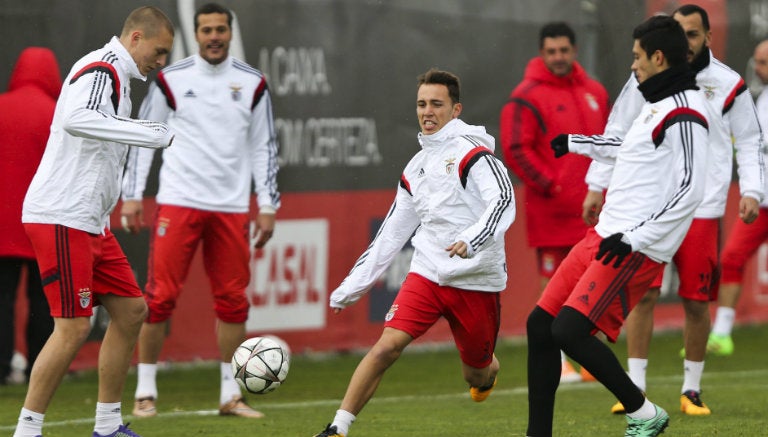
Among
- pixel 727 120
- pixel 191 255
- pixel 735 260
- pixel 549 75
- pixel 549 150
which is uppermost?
pixel 549 75

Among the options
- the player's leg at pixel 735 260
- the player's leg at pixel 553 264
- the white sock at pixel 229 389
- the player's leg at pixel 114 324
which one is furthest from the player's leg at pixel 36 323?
the player's leg at pixel 735 260

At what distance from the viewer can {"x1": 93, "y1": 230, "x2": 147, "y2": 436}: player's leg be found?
24.3 feet

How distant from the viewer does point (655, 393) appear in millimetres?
9922

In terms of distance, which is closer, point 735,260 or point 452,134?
point 452,134

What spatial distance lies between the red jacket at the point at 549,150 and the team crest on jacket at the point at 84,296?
13.5ft

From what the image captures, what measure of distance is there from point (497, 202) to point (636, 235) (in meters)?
0.76

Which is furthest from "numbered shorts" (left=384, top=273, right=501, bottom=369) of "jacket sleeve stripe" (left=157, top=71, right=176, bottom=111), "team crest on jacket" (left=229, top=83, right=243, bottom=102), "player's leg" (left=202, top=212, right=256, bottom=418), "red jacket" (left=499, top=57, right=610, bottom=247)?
"red jacket" (left=499, top=57, right=610, bottom=247)

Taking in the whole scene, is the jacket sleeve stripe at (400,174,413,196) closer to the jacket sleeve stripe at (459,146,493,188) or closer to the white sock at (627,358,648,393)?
the jacket sleeve stripe at (459,146,493,188)

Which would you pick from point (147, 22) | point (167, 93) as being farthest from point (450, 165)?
point (167, 93)

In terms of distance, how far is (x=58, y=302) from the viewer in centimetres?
709

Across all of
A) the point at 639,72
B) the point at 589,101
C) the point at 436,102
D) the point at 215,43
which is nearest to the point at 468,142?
the point at 436,102

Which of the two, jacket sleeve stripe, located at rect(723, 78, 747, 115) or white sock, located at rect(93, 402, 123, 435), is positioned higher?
jacket sleeve stripe, located at rect(723, 78, 747, 115)

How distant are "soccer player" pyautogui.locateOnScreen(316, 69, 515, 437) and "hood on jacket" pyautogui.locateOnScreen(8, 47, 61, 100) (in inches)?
138

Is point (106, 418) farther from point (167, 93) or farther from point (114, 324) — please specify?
point (167, 93)
